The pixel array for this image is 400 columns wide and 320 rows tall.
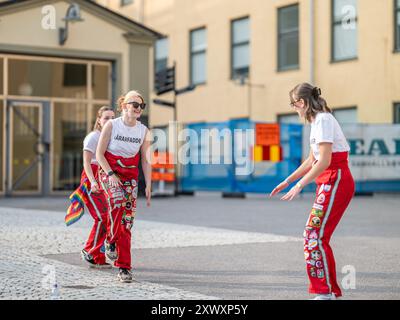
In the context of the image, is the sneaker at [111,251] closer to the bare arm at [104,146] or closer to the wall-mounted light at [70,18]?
the bare arm at [104,146]

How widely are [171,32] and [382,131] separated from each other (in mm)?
12656

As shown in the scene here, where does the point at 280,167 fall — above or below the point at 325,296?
above

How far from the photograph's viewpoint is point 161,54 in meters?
33.7

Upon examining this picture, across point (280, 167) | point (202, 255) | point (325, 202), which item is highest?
point (280, 167)

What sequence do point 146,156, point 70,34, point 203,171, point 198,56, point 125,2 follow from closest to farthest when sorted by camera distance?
point 146,156, point 70,34, point 203,171, point 198,56, point 125,2

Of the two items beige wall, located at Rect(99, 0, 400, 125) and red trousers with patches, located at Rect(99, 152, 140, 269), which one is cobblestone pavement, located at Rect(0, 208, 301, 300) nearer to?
red trousers with patches, located at Rect(99, 152, 140, 269)

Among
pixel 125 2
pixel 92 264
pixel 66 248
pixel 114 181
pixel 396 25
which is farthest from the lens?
pixel 125 2

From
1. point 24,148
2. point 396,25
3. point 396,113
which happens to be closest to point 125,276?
point 24,148

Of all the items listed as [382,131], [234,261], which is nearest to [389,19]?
[382,131]

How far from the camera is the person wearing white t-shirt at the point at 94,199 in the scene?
8328 millimetres

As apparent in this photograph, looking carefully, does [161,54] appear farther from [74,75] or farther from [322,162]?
[322,162]

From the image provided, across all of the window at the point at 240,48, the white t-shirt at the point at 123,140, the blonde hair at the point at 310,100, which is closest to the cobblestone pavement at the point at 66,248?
the white t-shirt at the point at 123,140

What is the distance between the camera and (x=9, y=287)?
6789 millimetres

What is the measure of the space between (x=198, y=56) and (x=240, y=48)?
8.10 ft
